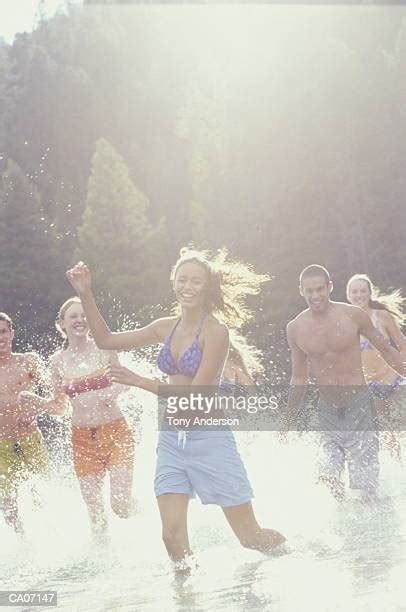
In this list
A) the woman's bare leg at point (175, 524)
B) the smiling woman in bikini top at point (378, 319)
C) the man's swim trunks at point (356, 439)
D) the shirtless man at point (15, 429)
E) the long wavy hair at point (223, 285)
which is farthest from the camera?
the smiling woman in bikini top at point (378, 319)

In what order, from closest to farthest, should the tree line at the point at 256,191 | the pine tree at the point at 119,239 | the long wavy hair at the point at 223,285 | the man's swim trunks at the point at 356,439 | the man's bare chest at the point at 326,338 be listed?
the long wavy hair at the point at 223,285 < the man's bare chest at the point at 326,338 < the man's swim trunks at the point at 356,439 < the tree line at the point at 256,191 < the pine tree at the point at 119,239

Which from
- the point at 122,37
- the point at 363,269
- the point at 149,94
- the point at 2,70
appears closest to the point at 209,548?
the point at 363,269

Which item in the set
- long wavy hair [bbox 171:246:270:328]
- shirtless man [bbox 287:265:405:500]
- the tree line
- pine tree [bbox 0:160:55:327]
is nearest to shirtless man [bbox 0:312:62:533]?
shirtless man [bbox 287:265:405:500]

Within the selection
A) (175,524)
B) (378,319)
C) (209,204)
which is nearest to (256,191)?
(209,204)

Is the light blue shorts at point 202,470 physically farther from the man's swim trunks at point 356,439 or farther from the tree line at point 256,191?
the tree line at point 256,191

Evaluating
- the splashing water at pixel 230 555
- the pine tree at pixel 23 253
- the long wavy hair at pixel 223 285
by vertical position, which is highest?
the pine tree at pixel 23 253

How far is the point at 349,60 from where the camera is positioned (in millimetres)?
51750

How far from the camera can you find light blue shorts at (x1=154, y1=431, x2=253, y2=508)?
572cm

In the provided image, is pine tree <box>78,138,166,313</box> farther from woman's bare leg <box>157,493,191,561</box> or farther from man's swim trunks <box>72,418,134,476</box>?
woman's bare leg <box>157,493,191,561</box>

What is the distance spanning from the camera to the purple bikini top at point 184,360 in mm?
5730

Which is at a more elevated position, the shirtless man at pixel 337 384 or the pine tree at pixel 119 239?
the pine tree at pixel 119 239

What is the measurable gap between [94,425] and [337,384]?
5.30ft

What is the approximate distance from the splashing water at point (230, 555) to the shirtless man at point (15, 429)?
0.17 meters

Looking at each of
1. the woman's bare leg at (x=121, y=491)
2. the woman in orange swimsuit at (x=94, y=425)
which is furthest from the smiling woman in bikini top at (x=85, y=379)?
the woman's bare leg at (x=121, y=491)
